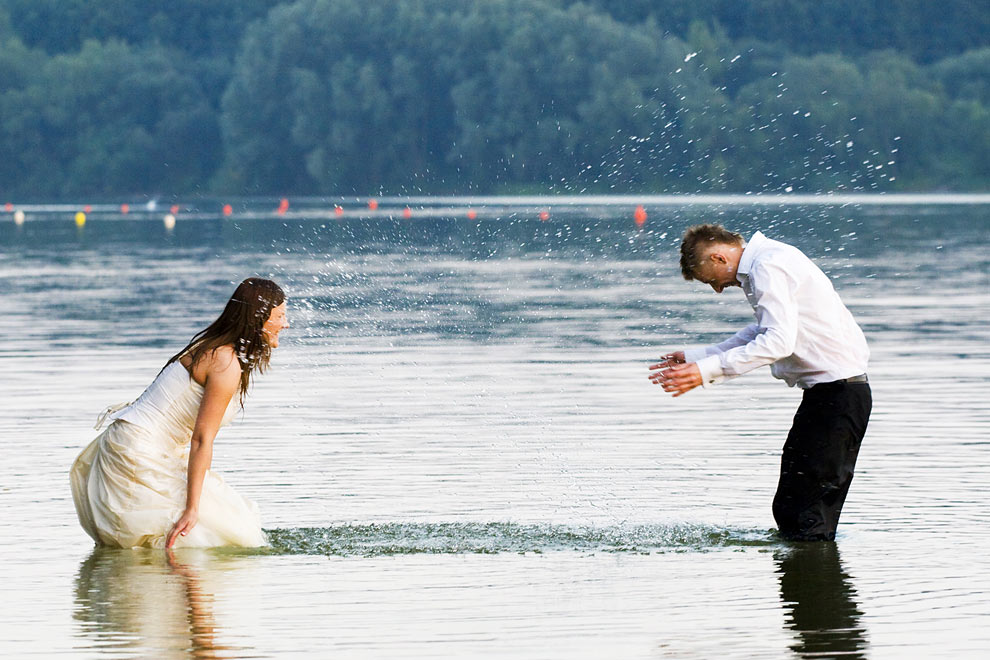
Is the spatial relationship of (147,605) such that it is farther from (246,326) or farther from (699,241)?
(699,241)

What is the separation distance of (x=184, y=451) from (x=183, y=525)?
413 mm

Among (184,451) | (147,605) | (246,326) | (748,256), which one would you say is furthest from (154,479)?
(748,256)

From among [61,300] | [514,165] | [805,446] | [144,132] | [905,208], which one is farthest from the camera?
[144,132]

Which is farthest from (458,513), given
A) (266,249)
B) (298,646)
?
(266,249)

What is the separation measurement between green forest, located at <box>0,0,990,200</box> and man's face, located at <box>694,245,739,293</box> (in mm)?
73556

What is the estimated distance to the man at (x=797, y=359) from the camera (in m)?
8.54

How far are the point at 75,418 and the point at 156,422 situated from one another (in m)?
5.03

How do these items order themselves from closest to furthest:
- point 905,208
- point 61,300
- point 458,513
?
point 458,513 < point 61,300 < point 905,208

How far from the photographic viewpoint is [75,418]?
13.9m

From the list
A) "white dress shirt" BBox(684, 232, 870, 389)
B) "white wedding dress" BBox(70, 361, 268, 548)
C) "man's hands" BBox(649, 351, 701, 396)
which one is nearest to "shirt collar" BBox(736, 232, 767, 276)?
"white dress shirt" BBox(684, 232, 870, 389)

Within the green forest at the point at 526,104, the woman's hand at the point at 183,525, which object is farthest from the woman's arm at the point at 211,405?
the green forest at the point at 526,104

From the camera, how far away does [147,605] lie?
26.3 ft

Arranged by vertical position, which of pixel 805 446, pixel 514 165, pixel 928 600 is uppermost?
pixel 514 165

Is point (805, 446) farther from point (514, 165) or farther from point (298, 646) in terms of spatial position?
point (514, 165)
